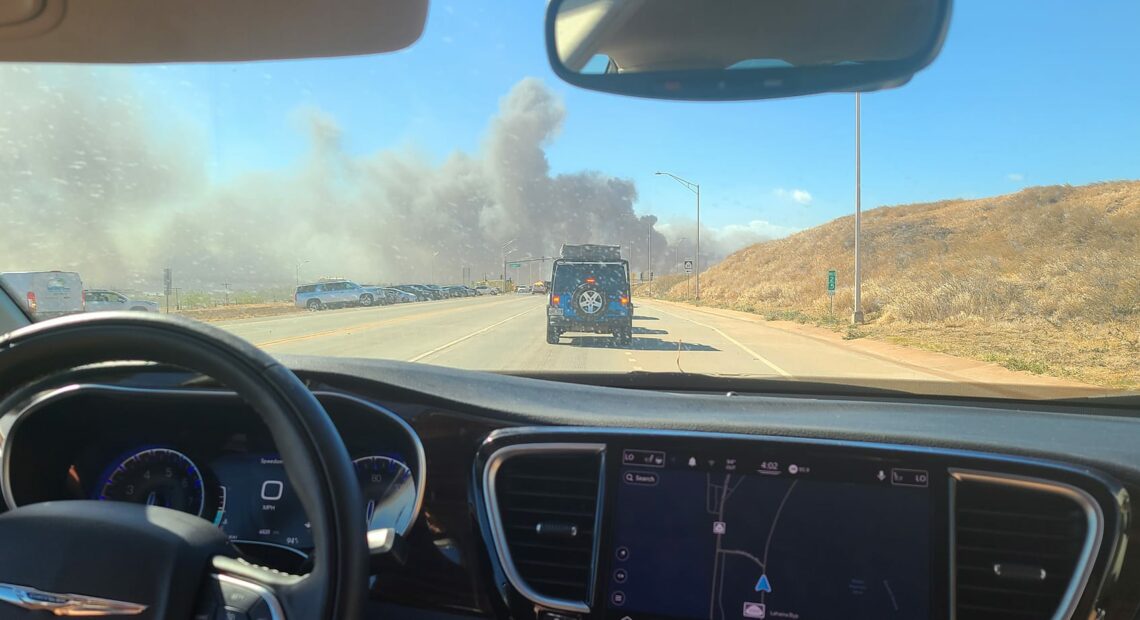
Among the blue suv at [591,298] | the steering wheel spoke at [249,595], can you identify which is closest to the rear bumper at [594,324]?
the blue suv at [591,298]

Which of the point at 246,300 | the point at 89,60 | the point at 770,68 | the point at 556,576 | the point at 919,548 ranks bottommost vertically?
the point at 556,576

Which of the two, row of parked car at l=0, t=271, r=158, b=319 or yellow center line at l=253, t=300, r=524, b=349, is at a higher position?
row of parked car at l=0, t=271, r=158, b=319

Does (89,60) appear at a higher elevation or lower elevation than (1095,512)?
higher

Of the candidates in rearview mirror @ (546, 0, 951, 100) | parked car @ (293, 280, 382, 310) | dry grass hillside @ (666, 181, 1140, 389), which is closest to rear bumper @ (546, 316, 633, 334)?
dry grass hillside @ (666, 181, 1140, 389)

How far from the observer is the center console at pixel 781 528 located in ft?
8.55

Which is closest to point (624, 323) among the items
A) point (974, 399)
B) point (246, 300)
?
point (246, 300)

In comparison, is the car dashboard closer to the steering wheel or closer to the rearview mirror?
the steering wheel

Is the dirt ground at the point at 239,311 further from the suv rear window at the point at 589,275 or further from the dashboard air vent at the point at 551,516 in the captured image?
the dashboard air vent at the point at 551,516

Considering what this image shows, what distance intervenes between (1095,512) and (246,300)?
5.59 metres

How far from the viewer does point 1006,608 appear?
8.54 ft

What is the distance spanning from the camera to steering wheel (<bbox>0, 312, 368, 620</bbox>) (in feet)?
6.02

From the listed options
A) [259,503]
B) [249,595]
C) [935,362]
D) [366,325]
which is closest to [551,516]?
[259,503]

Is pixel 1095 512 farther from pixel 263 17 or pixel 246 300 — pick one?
pixel 246 300

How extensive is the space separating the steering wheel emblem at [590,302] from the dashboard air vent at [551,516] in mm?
6260
